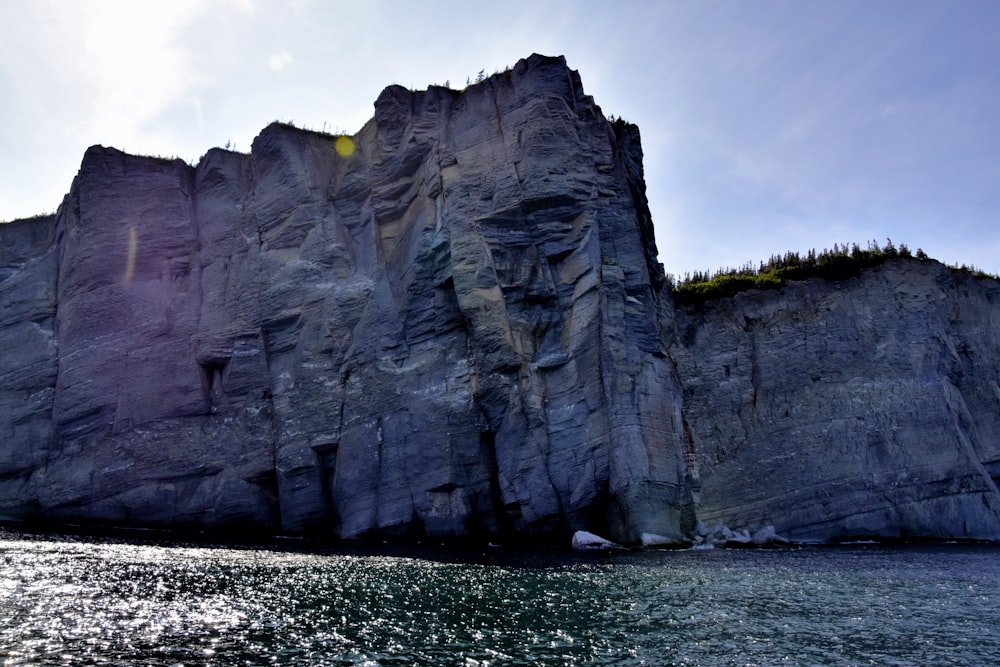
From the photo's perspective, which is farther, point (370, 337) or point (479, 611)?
point (370, 337)

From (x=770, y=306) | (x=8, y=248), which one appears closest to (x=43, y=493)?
(x=8, y=248)

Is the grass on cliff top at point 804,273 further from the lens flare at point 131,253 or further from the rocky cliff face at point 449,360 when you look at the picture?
the lens flare at point 131,253

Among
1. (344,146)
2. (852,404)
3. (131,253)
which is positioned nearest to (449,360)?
(344,146)

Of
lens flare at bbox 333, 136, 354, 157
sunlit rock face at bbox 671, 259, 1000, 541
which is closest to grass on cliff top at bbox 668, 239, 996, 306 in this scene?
sunlit rock face at bbox 671, 259, 1000, 541

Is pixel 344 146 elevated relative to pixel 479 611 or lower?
elevated

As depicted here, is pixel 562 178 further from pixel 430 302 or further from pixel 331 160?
pixel 331 160

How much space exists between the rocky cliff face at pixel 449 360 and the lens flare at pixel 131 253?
99mm

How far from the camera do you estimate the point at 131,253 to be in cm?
4359

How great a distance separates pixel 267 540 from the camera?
34.2m

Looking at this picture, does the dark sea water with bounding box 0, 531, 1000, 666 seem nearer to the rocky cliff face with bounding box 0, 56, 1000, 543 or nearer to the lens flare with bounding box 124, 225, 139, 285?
Answer: the rocky cliff face with bounding box 0, 56, 1000, 543

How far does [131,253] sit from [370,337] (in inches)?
616

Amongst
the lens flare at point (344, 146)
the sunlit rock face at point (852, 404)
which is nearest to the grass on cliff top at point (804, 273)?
the sunlit rock face at point (852, 404)

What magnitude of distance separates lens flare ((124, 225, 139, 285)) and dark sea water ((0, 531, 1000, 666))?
19.6 m

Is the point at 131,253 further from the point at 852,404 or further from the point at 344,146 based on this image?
the point at 852,404
